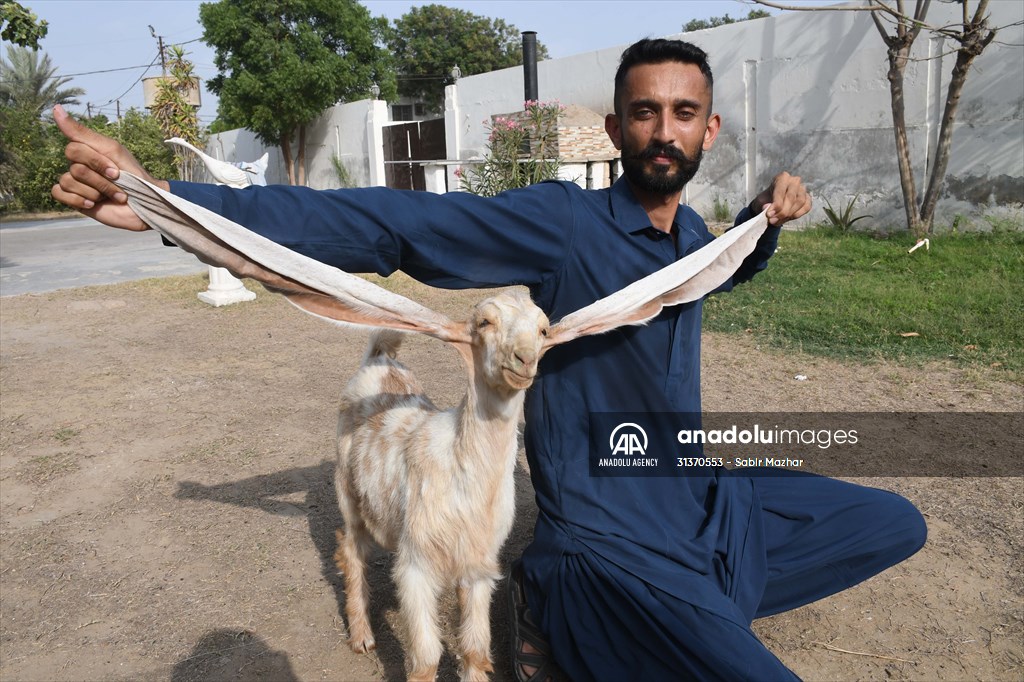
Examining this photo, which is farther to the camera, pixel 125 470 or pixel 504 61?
pixel 504 61

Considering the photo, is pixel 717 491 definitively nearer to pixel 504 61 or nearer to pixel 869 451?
pixel 869 451

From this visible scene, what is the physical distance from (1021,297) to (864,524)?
534cm

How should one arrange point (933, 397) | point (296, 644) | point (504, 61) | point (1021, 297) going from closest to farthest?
point (296, 644), point (933, 397), point (1021, 297), point (504, 61)

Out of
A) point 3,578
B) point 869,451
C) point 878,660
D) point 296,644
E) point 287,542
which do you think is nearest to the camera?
point 878,660

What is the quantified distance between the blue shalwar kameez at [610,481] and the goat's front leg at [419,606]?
1.06 feet

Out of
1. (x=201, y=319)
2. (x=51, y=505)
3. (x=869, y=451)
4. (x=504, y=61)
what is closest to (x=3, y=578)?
(x=51, y=505)

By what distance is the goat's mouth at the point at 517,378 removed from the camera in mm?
1995

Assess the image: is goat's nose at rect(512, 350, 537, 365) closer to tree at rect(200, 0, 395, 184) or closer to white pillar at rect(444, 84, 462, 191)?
white pillar at rect(444, 84, 462, 191)

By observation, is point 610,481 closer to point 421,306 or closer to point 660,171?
point 421,306

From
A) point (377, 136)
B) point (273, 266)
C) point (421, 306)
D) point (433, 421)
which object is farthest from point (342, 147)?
point (273, 266)

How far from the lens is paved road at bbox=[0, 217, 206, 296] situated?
11406 mm

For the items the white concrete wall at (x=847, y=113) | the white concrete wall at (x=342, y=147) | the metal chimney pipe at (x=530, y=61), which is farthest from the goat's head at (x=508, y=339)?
the white concrete wall at (x=342, y=147)

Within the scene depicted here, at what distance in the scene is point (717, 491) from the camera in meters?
2.61

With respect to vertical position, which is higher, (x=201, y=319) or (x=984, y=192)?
(x=984, y=192)
